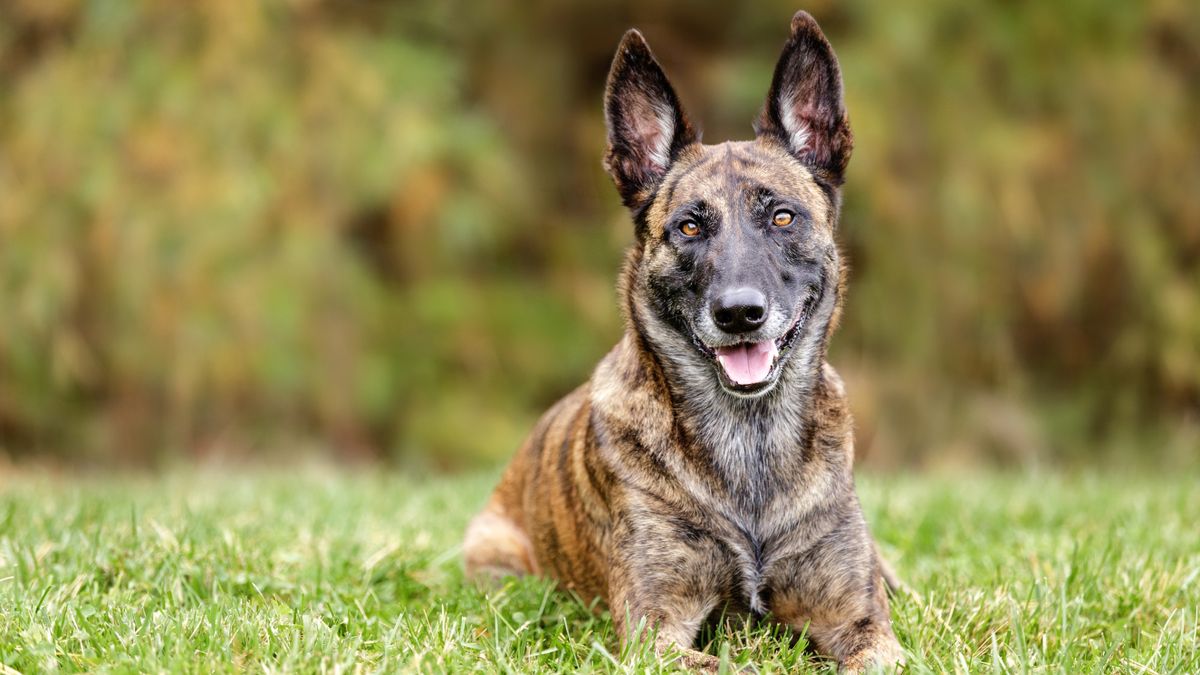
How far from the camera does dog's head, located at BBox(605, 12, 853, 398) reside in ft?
11.8

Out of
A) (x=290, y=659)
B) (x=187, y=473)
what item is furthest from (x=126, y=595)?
(x=187, y=473)

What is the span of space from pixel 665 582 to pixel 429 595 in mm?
971

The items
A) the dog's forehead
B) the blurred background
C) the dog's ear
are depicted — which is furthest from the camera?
the blurred background

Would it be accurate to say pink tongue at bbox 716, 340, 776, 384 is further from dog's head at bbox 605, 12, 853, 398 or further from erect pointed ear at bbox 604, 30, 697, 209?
erect pointed ear at bbox 604, 30, 697, 209

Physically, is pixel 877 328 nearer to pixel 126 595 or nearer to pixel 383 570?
pixel 383 570

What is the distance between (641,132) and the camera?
4.13 m

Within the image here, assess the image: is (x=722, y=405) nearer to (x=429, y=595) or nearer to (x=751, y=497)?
(x=751, y=497)

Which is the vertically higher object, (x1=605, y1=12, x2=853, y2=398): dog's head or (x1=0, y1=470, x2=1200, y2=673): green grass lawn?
(x1=605, y1=12, x2=853, y2=398): dog's head

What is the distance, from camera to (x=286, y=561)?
424cm

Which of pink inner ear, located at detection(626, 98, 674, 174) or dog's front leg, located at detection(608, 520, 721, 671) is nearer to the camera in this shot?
dog's front leg, located at detection(608, 520, 721, 671)

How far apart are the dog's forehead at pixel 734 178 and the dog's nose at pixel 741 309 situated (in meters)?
0.41

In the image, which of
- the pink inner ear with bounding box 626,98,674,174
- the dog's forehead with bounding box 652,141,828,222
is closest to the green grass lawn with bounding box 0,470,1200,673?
the dog's forehead with bounding box 652,141,828,222

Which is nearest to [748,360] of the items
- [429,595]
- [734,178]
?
[734,178]

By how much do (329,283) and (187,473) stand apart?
9.22 ft
